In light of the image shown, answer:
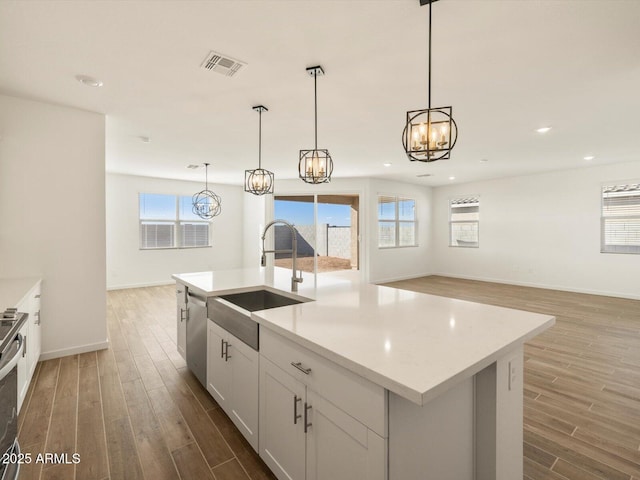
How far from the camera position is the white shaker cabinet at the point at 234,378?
1795 millimetres

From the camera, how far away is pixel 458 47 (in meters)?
2.17

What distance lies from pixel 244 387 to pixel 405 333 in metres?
1.11

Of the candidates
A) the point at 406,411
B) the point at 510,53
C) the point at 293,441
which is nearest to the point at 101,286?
the point at 293,441

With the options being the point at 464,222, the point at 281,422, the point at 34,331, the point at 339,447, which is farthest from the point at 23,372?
the point at 464,222

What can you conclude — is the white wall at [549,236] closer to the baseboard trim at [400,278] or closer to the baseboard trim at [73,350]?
the baseboard trim at [400,278]

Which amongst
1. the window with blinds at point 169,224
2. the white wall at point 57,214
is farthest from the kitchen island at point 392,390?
the window with blinds at point 169,224

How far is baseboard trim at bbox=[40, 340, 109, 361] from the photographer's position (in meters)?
3.16

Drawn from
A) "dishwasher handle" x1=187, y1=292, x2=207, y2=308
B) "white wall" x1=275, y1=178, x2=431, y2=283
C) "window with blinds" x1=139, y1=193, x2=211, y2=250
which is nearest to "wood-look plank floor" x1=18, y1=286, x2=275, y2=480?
"dishwasher handle" x1=187, y1=292, x2=207, y2=308

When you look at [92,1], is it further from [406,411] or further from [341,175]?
[341,175]

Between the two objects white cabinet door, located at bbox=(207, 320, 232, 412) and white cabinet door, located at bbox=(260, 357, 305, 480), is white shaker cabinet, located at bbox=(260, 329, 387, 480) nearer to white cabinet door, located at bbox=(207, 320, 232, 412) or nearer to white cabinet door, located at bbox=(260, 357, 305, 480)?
white cabinet door, located at bbox=(260, 357, 305, 480)

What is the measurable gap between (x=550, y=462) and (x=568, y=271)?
615cm

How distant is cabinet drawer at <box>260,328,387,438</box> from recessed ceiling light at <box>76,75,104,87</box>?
268cm

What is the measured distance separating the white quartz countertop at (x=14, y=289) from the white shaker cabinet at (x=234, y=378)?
1.26 metres

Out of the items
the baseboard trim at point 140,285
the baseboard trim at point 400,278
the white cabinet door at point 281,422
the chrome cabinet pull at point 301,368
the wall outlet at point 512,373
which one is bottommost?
the baseboard trim at point 140,285
